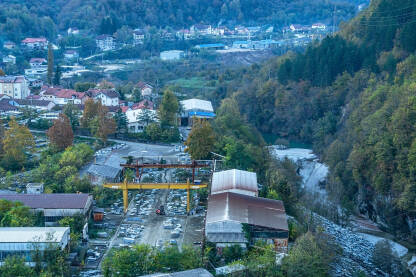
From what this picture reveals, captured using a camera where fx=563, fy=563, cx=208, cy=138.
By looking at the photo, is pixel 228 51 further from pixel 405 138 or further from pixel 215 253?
pixel 215 253

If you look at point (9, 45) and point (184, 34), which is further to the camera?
point (184, 34)

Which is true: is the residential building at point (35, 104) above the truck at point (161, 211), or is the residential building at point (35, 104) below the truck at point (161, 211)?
above

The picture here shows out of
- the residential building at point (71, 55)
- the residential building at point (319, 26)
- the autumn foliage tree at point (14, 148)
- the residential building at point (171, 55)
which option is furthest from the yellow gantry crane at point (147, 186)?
the residential building at point (319, 26)

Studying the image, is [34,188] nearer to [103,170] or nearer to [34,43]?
[103,170]

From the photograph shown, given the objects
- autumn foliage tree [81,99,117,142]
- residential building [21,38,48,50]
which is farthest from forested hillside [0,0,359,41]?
autumn foliage tree [81,99,117,142]

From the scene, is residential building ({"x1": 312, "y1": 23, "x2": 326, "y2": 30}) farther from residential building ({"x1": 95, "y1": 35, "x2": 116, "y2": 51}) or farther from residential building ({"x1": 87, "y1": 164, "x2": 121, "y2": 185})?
residential building ({"x1": 87, "y1": 164, "x2": 121, "y2": 185})

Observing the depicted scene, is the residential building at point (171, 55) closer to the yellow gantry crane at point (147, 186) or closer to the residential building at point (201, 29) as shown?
the residential building at point (201, 29)

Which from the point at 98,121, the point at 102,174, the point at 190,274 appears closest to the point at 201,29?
the point at 98,121
